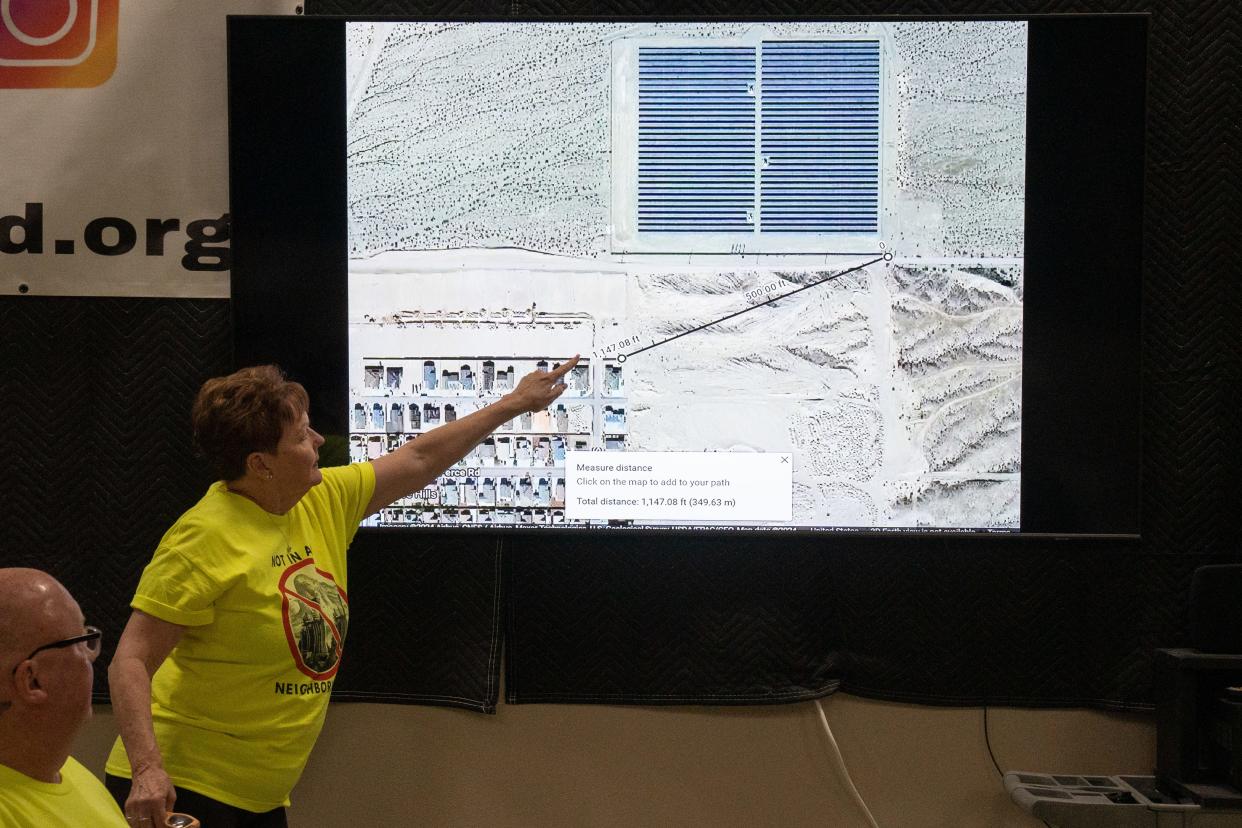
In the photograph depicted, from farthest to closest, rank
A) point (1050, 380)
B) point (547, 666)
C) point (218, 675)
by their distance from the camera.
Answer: point (547, 666), point (1050, 380), point (218, 675)

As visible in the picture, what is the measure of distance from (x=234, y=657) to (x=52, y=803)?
57cm

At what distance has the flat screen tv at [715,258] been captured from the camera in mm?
2277

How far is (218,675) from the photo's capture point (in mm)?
1729

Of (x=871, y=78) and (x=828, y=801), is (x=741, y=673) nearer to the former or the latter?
(x=828, y=801)

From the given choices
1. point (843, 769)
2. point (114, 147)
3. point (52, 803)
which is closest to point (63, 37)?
point (114, 147)

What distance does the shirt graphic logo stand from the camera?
1762 mm

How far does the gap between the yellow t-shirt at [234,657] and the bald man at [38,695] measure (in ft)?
1.59

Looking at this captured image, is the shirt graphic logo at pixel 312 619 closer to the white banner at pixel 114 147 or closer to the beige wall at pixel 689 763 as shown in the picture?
the beige wall at pixel 689 763

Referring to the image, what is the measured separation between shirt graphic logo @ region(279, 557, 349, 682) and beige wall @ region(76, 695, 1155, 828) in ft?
2.30

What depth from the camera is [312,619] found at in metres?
1.79

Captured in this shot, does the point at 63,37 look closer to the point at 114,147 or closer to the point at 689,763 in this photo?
the point at 114,147

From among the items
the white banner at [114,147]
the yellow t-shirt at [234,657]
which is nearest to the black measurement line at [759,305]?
the yellow t-shirt at [234,657]

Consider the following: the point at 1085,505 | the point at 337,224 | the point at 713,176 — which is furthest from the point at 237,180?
the point at 1085,505

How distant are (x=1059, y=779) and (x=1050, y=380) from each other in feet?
2.81
